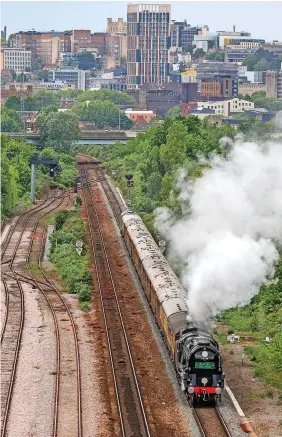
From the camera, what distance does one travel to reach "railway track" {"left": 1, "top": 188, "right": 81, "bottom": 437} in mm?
32812

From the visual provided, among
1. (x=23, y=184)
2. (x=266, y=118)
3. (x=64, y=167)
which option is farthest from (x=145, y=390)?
(x=266, y=118)

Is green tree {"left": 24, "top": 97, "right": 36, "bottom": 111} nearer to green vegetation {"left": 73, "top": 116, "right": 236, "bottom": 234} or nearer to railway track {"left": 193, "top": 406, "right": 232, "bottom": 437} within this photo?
green vegetation {"left": 73, "top": 116, "right": 236, "bottom": 234}

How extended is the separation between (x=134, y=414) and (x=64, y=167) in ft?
259

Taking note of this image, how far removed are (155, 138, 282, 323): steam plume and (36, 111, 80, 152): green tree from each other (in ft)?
195

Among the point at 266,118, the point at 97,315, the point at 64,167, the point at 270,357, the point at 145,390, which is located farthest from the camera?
the point at 266,118

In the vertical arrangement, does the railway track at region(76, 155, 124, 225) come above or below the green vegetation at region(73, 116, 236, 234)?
below

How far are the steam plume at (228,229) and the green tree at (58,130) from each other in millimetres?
59380

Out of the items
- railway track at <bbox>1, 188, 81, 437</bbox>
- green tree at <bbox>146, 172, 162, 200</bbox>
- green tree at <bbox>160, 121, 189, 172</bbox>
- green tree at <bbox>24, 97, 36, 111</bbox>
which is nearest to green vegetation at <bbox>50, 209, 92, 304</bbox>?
railway track at <bbox>1, 188, 81, 437</bbox>

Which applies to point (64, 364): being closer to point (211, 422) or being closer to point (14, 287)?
point (211, 422)

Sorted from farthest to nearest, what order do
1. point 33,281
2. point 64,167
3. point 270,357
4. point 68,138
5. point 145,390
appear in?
point 68,138, point 64,167, point 33,281, point 270,357, point 145,390

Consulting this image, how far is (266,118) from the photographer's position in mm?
164125

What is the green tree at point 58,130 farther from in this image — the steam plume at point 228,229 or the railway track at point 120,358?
the railway track at point 120,358

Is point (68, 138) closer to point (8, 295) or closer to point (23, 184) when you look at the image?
point (23, 184)

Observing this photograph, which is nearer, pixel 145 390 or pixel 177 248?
pixel 145 390
